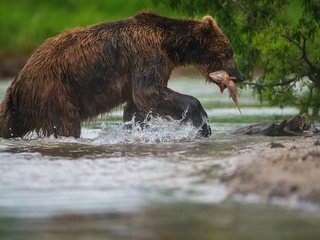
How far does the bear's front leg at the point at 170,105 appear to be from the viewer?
32.0 feet

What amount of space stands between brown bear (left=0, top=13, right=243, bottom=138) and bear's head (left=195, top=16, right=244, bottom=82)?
0.25 meters

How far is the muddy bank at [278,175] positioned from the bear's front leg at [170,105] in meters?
2.33

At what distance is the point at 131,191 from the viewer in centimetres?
656

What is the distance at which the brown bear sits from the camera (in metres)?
9.55

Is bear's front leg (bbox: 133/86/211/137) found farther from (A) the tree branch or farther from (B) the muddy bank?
(B) the muddy bank

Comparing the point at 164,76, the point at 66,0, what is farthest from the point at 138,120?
the point at 66,0

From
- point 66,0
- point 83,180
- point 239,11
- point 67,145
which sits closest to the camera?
point 83,180

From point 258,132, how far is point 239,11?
1656 mm

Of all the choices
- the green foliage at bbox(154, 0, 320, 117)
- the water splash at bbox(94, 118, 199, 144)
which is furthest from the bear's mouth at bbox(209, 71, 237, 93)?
the water splash at bbox(94, 118, 199, 144)

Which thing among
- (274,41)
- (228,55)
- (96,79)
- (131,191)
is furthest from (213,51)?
(131,191)

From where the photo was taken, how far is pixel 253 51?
1136 cm

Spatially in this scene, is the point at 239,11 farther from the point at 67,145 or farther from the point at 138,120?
the point at 67,145

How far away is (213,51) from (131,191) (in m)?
4.06

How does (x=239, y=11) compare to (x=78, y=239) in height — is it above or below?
above
